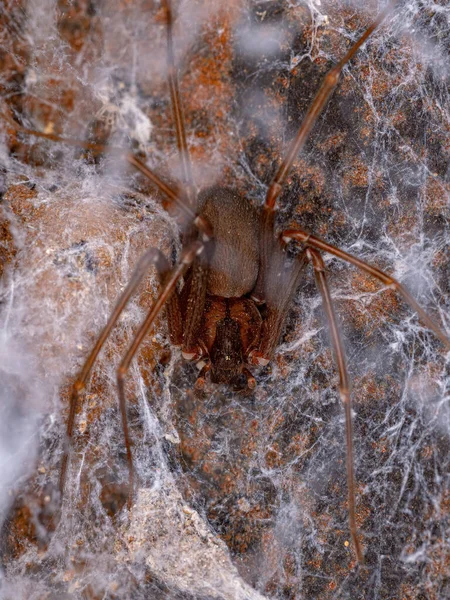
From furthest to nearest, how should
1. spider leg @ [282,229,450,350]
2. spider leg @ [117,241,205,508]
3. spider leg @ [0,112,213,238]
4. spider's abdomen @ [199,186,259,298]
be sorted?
spider's abdomen @ [199,186,259,298] < spider leg @ [0,112,213,238] < spider leg @ [282,229,450,350] < spider leg @ [117,241,205,508]

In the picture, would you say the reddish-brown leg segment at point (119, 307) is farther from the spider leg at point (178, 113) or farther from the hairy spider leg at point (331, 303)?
the hairy spider leg at point (331, 303)

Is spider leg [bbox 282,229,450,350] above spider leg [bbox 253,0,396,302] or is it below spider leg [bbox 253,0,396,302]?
below

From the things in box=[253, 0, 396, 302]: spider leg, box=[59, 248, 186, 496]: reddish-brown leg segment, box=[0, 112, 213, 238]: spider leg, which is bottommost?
box=[59, 248, 186, 496]: reddish-brown leg segment

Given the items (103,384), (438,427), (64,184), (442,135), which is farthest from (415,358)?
(64,184)

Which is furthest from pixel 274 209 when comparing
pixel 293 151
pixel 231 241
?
pixel 293 151

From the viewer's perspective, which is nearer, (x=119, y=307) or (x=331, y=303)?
(x=119, y=307)

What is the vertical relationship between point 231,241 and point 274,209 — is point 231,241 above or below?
below

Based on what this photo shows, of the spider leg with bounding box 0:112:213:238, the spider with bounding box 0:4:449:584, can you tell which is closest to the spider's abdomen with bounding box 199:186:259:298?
the spider with bounding box 0:4:449:584

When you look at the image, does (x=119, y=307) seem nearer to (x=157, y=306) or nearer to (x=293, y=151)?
(x=157, y=306)

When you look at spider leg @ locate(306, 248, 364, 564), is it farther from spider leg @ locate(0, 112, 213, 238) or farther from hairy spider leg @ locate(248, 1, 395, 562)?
spider leg @ locate(0, 112, 213, 238)
